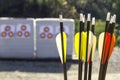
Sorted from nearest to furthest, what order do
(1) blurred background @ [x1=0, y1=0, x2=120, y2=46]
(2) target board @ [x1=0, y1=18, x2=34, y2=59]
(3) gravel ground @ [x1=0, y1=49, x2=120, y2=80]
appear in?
(3) gravel ground @ [x1=0, y1=49, x2=120, y2=80], (2) target board @ [x1=0, y1=18, x2=34, y2=59], (1) blurred background @ [x1=0, y1=0, x2=120, y2=46]

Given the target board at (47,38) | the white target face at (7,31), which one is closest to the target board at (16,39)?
the white target face at (7,31)

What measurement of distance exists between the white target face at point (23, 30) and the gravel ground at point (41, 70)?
75 centimetres

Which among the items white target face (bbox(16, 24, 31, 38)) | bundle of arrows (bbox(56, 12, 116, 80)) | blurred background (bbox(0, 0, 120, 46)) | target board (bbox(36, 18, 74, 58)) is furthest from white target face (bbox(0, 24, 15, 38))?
blurred background (bbox(0, 0, 120, 46))

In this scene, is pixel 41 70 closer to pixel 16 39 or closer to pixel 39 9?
pixel 16 39

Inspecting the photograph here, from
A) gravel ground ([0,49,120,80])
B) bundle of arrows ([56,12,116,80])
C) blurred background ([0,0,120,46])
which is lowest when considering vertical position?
blurred background ([0,0,120,46])

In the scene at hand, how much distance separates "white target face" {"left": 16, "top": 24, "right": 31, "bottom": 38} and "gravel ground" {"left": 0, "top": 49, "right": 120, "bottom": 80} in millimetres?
754

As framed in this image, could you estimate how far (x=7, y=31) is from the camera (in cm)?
1143

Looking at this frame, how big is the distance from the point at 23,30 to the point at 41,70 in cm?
167

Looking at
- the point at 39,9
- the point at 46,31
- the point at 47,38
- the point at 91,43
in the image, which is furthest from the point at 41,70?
the point at 39,9

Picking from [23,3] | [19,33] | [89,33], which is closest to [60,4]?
[23,3]

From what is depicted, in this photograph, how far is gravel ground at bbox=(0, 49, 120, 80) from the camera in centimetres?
940

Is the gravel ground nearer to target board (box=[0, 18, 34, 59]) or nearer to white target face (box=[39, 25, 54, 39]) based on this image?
target board (box=[0, 18, 34, 59])

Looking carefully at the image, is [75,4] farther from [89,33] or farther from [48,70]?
[89,33]

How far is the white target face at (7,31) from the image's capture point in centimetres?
1142
